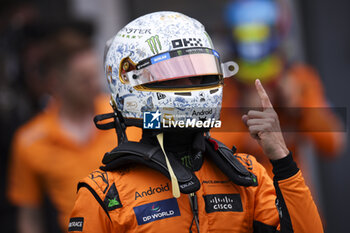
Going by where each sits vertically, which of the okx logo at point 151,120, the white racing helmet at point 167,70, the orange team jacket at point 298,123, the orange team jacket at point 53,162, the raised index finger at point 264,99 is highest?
the white racing helmet at point 167,70

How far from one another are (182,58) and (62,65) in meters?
2.26

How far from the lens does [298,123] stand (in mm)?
3117

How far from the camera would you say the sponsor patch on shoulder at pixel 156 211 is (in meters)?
2.32

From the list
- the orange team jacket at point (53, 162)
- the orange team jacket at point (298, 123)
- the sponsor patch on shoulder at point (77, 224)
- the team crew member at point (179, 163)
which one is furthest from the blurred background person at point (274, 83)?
the orange team jacket at point (53, 162)

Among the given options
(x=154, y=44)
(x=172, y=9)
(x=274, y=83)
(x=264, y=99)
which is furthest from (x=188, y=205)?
(x=172, y=9)

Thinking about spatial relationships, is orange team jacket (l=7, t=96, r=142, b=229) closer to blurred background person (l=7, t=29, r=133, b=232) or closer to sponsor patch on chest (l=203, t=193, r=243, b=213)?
blurred background person (l=7, t=29, r=133, b=232)

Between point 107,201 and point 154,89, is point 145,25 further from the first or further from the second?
point 107,201

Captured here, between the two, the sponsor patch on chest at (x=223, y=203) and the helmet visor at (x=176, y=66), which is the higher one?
the helmet visor at (x=176, y=66)

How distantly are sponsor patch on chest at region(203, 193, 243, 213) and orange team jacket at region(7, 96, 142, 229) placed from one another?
5.67 ft

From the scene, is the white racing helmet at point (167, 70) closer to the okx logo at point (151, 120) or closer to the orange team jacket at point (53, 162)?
the okx logo at point (151, 120)

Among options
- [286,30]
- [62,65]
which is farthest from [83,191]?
[286,30]

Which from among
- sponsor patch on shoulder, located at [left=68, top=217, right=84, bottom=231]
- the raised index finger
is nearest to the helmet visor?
the raised index finger

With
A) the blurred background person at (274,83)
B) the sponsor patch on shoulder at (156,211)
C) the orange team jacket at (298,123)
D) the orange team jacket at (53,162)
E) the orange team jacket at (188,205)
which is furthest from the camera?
the orange team jacket at (53,162)

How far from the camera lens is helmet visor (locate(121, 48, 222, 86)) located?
7.77 ft
